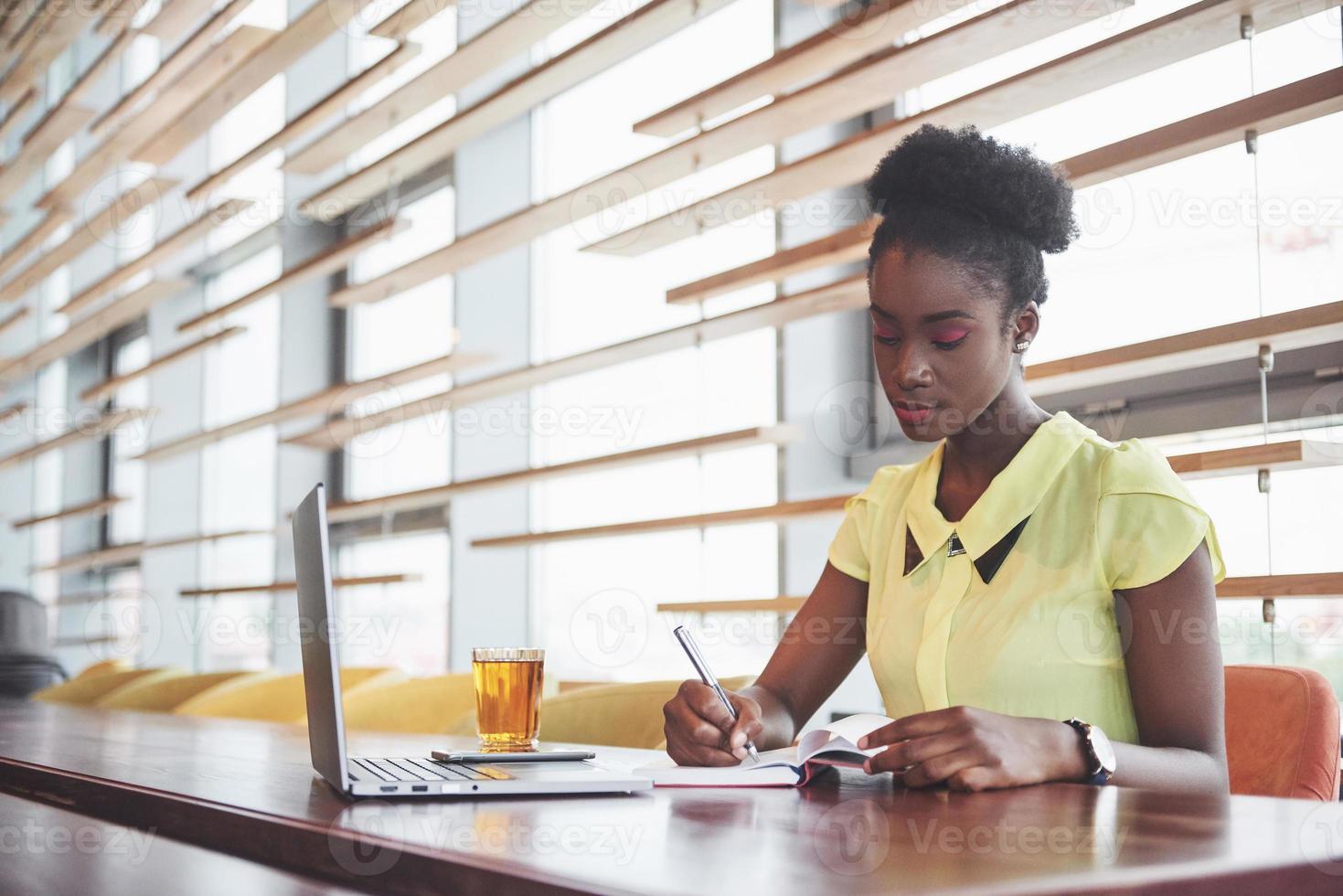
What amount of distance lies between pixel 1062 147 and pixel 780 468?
104 centimetres

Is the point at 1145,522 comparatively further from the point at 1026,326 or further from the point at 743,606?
the point at 743,606

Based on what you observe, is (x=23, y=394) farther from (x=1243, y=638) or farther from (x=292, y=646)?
(x=1243, y=638)

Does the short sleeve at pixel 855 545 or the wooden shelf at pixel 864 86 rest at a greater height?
the wooden shelf at pixel 864 86

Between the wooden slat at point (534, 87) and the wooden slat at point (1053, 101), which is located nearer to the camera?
the wooden slat at point (1053, 101)

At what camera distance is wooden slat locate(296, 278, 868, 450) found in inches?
106

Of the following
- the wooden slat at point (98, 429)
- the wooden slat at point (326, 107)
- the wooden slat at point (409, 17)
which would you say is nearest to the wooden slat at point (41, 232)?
the wooden slat at point (98, 429)

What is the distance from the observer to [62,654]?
7.65 metres

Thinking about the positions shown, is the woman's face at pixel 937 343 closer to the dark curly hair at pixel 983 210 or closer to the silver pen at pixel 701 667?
the dark curly hair at pixel 983 210

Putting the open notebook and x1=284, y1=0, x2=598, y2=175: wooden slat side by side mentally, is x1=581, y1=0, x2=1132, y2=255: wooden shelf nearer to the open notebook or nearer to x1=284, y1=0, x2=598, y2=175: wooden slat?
x1=284, y1=0, x2=598, y2=175: wooden slat

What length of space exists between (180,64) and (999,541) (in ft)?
10.7

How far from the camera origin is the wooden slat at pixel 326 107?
324 centimetres

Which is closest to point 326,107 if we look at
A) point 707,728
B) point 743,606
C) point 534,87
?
point 534,87

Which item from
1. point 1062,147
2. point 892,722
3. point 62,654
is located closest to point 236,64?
point 1062,147

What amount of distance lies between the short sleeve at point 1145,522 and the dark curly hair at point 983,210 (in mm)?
241
